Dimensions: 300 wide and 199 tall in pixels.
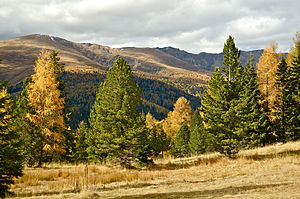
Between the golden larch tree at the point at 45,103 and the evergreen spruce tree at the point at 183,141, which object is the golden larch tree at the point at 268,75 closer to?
the golden larch tree at the point at 45,103

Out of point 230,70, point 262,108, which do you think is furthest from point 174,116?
point 230,70

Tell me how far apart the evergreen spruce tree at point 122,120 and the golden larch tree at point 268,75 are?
A: 1825 centimetres

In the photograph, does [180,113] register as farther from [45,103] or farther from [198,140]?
[45,103]

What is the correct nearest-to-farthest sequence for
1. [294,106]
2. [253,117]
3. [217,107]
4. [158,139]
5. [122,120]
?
[217,107] < [122,120] < [294,106] < [253,117] < [158,139]

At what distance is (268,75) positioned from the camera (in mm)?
30922

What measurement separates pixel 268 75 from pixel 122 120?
21021mm

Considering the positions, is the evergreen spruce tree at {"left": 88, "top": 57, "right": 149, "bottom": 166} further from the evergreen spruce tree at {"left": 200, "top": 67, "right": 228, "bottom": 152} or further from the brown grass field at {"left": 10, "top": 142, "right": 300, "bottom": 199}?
the evergreen spruce tree at {"left": 200, "top": 67, "right": 228, "bottom": 152}

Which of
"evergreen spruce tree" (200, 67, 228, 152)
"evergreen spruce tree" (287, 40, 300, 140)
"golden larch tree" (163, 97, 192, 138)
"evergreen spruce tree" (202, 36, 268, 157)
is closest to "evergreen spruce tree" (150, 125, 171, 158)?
"golden larch tree" (163, 97, 192, 138)

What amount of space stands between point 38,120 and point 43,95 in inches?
103

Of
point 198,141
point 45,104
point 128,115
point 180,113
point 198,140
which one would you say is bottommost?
point 198,141

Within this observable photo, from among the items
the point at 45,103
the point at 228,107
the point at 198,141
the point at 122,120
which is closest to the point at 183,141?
the point at 198,141

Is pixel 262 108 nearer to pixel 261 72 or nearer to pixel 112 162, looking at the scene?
pixel 261 72

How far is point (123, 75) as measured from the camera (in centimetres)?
2302

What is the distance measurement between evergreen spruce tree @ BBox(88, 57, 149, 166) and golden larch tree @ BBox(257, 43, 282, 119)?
18.2 m
